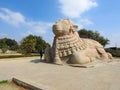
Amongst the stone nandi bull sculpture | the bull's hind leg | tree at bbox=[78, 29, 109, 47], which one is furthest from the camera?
tree at bbox=[78, 29, 109, 47]

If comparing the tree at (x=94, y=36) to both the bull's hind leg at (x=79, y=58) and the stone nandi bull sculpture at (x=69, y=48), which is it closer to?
the stone nandi bull sculpture at (x=69, y=48)

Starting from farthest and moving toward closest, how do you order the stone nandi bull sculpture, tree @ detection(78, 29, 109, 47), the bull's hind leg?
1. tree @ detection(78, 29, 109, 47)
2. the stone nandi bull sculpture
3. the bull's hind leg

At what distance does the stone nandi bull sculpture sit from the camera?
28.1 ft

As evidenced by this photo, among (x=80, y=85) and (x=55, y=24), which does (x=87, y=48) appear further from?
(x=80, y=85)

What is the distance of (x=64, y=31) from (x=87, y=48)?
1.60 metres

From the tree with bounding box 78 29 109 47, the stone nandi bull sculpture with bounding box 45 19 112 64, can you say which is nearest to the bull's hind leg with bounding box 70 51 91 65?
the stone nandi bull sculpture with bounding box 45 19 112 64

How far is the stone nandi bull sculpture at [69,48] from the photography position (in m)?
8.56

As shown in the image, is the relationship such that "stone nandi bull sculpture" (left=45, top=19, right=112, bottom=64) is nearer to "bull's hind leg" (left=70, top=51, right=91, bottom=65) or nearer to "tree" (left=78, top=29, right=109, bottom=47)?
"bull's hind leg" (left=70, top=51, right=91, bottom=65)

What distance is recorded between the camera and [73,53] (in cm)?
855

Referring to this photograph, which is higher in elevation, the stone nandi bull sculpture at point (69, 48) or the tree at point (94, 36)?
the tree at point (94, 36)

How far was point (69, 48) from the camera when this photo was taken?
887cm

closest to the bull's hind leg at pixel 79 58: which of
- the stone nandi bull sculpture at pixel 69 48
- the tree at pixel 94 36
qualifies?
the stone nandi bull sculpture at pixel 69 48

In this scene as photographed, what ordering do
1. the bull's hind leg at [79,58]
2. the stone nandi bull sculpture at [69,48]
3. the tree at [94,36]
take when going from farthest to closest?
the tree at [94,36] → the stone nandi bull sculpture at [69,48] → the bull's hind leg at [79,58]

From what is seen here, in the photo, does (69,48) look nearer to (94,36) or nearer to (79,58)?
(79,58)
